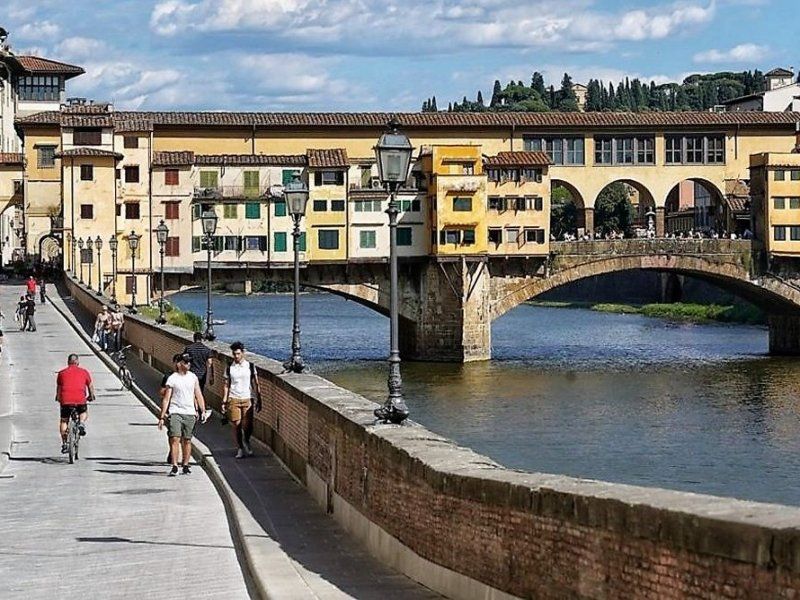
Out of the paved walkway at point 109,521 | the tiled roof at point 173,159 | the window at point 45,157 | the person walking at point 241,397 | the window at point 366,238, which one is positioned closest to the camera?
the paved walkway at point 109,521

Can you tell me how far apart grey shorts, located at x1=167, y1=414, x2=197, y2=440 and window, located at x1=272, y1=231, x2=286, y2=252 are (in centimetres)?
5202

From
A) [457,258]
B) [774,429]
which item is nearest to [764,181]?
[457,258]

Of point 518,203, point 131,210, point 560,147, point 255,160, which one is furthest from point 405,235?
point 131,210

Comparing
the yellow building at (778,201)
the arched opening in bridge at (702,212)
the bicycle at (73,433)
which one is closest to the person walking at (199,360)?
the bicycle at (73,433)

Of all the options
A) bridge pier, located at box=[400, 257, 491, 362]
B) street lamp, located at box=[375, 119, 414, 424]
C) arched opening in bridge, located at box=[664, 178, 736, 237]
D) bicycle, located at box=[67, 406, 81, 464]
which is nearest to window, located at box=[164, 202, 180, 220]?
bridge pier, located at box=[400, 257, 491, 362]

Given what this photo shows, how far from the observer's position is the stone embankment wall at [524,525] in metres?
5.91

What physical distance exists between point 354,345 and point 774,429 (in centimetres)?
3327

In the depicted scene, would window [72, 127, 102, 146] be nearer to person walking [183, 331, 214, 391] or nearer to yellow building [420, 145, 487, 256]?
yellow building [420, 145, 487, 256]

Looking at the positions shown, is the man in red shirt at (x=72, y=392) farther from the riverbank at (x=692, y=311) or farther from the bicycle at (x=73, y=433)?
the riverbank at (x=692, y=311)

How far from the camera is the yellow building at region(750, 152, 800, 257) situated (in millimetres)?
72688

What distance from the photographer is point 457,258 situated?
69812 mm

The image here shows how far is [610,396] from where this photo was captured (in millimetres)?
50562

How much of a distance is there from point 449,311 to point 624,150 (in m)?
13.5

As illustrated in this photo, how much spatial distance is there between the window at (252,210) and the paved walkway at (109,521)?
144ft
